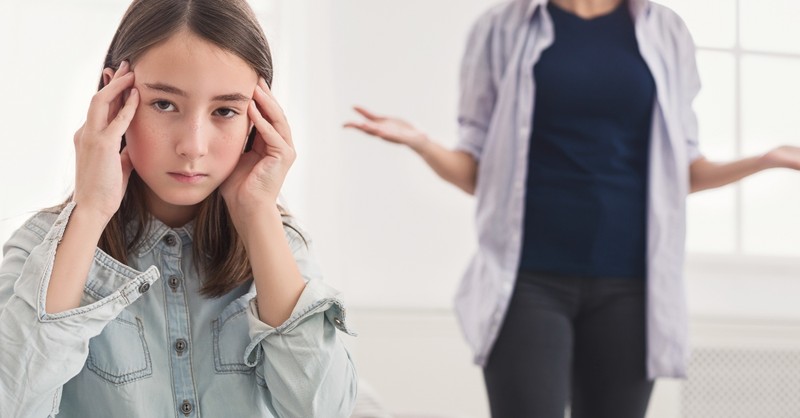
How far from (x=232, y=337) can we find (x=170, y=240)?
128 millimetres

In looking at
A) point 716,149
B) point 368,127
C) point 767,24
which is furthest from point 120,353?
point 716,149

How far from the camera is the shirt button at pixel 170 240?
1068 millimetres

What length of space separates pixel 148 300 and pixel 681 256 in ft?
2.86

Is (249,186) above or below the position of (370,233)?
above

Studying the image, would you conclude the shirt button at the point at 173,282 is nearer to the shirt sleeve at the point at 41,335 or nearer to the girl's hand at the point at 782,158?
the shirt sleeve at the point at 41,335

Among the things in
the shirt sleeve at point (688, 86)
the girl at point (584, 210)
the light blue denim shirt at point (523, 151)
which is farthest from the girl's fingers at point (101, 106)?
the shirt sleeve at point (688, 86)

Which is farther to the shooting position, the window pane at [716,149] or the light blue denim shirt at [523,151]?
the window pane at [716,149]

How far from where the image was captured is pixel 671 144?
4.87ft

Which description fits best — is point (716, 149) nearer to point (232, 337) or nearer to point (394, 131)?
point (394, 131)

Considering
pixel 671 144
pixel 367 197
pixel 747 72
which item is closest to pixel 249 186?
pixel 671 144

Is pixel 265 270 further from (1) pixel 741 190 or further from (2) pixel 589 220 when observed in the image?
(1) pixel 741 190

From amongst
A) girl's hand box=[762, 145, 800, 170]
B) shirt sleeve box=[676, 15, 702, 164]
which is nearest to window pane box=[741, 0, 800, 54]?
shirt sleeve box=[676, 15, 702, 164]

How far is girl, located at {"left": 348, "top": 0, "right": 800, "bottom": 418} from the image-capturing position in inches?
57.0

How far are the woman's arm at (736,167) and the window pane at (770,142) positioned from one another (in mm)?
1636
